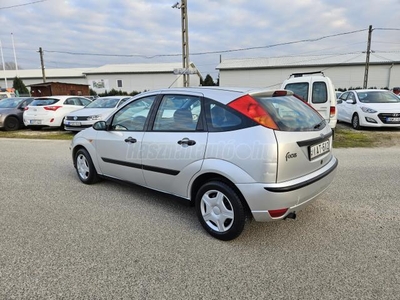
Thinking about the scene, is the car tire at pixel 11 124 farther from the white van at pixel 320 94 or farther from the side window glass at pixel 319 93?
the side window glass at pixel 319 93

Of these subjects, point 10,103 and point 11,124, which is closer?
point 11,124

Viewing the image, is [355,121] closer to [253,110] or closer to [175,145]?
[253,110]

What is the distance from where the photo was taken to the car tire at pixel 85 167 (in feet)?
15.1

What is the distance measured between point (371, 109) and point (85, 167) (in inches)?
377

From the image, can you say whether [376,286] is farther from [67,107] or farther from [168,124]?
[67,107]

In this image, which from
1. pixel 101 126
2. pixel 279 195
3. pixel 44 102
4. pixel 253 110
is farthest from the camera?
pixel 44 102

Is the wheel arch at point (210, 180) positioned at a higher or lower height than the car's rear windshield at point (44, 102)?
lower

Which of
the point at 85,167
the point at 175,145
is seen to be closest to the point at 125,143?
the point at 175,145

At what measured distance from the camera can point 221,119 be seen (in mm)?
2889

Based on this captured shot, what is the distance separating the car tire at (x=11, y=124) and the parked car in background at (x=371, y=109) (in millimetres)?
13789

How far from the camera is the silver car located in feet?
8.53

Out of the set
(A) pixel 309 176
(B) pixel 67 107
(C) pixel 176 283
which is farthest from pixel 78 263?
(B) pixel 67 107

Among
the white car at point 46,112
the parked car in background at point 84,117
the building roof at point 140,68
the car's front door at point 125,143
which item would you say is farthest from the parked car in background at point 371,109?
the building roof at point 140,68

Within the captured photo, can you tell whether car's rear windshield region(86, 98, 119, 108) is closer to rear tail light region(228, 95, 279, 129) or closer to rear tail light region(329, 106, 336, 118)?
rear tail light region(329, 106, 336, 118)
